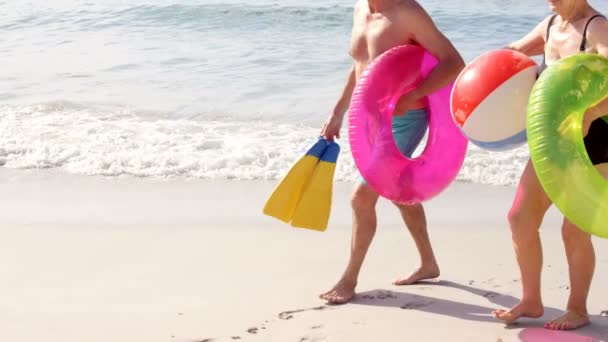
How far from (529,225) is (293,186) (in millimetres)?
1213

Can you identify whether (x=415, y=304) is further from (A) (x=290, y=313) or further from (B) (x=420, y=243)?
(A) (x=290, y=313)

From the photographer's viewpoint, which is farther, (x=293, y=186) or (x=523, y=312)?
(x=293, y=186)

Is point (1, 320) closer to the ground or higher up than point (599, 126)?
closer to the ground

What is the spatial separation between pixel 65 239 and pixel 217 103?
421cm

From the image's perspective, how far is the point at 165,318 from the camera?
4285mm

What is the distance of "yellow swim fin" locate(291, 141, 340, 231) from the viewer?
462 centimetres

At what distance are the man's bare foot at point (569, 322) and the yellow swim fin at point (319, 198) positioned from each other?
118 centimetres

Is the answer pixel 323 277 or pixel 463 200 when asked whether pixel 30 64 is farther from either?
pixel 323 277

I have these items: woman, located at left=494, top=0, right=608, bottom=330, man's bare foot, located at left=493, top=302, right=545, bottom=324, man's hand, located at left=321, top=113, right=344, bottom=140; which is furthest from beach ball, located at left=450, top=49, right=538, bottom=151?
man's hand, located at left=321, top=113, right=344, bottom=140

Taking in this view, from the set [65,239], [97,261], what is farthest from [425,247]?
[65,239]

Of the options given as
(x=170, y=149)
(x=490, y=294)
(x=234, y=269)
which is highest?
(x=170, y=149)

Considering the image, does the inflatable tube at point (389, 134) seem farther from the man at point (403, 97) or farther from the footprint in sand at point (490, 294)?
the footprint in sand at point (490, 294)

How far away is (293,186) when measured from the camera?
4.62 meters

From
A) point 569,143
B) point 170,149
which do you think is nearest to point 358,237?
point 569,143
